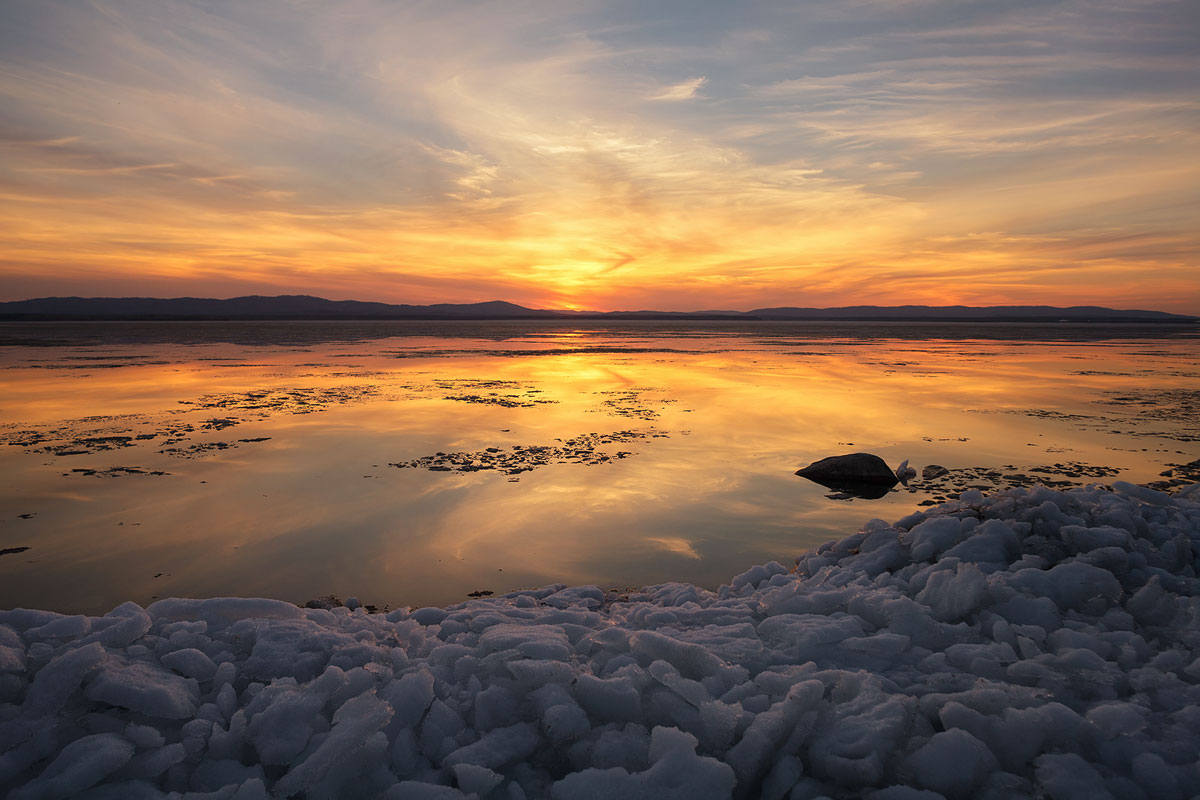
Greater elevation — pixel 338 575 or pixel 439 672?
pixel 439 672

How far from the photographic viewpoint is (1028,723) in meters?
2.87

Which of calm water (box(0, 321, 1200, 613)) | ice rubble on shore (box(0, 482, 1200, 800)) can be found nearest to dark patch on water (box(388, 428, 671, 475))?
calm water (box(0, 321, 1200, 613))

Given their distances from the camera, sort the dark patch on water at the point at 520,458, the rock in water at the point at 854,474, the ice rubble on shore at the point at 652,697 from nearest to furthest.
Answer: the ice rubble on shore at the point at 652,697
the rock in water at the point at 854,474
the dark patch on water at the point at 520,458

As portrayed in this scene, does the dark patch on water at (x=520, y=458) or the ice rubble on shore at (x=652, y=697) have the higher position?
the ice rubble on shore at (x=652, y=697)

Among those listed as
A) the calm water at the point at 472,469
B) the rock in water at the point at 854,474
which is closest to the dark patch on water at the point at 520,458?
the calm water at the point at 472,469

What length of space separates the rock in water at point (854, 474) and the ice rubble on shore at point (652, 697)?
458 cm

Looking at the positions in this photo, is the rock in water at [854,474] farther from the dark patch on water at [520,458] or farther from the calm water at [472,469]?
the dark patch on water at [520,458]

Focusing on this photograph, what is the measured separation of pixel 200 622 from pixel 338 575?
2240mm

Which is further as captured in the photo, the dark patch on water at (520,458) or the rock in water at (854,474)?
the dark patch on water at (520,458)

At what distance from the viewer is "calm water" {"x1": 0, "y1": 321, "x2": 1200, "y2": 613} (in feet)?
20.0

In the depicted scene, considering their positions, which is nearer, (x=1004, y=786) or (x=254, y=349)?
(x=1004, y=786)

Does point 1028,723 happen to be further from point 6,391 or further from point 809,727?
point 6,391

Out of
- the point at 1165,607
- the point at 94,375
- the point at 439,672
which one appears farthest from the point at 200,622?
the point at 94,375

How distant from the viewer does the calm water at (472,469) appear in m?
6.08
